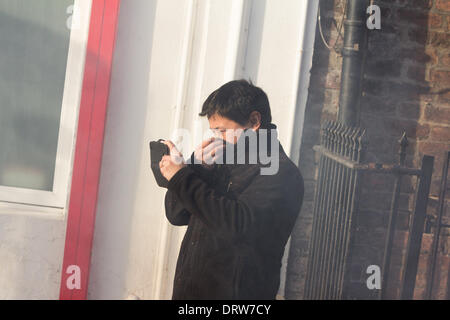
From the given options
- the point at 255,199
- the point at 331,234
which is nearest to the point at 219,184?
the point at 255,199

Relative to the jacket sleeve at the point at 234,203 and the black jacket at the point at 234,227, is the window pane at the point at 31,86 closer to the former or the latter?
the black jacket at the point at 234,227

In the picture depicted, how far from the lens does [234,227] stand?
2375mm

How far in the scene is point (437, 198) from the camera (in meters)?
3.97

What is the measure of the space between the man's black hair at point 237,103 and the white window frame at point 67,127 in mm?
1393

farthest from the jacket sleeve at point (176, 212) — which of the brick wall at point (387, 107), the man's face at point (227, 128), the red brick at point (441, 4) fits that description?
the red brick at point (441, 4)

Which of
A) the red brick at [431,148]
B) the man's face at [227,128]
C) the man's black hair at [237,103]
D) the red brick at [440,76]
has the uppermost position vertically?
the red brick at [440,76]

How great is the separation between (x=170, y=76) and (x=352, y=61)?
1103mm

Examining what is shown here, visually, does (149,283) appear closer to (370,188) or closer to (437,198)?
(370,188)

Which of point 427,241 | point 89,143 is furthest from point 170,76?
point 427,241

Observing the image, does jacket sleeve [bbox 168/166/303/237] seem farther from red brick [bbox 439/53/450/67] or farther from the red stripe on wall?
red brick [bbox 439/53/450/67]

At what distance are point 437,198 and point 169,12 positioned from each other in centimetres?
205

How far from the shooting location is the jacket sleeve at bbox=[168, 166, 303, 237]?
237 cm

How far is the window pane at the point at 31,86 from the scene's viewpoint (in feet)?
12.1

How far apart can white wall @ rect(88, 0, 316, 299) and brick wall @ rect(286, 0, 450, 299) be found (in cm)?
19
